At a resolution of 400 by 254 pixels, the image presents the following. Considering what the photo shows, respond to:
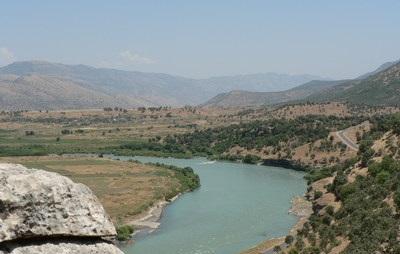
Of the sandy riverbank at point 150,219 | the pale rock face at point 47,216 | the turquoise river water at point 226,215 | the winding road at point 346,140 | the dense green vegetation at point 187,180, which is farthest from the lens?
the winding road at point 346,140

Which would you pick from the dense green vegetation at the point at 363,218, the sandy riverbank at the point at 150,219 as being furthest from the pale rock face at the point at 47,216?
the sandy riverbank at the point at 150,219

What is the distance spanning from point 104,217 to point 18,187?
1451 millimetres

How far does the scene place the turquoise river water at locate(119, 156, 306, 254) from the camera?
57.3 m

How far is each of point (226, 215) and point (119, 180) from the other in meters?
30.8

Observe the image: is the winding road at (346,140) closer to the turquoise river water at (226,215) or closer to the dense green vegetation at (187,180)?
the turquoise river water at (226,215)

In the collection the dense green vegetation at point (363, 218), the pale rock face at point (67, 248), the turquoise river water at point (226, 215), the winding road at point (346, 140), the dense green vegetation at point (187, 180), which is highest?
the pale rock face at point (67, 248)

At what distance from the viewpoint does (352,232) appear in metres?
45.6

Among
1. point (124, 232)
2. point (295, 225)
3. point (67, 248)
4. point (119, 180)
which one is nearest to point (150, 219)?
point (124, 232)

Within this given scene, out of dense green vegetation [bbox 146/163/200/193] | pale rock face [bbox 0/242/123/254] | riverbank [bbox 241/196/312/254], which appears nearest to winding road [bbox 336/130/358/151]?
dense green vegetation [bbox 146/163/200/193]

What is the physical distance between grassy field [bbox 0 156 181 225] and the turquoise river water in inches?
152

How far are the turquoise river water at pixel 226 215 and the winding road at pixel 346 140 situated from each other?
1240 centimetres

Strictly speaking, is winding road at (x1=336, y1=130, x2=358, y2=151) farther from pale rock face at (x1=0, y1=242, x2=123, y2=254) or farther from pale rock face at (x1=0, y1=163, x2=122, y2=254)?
pale rock face at (x1=0, y1=163, x2=122, y2=254)

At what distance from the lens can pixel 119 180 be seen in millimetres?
97562

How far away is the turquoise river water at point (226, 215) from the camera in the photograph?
57312mm
